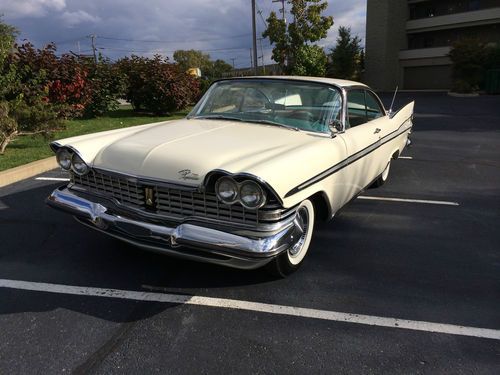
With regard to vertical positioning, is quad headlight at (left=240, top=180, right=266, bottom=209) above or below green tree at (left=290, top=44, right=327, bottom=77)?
below

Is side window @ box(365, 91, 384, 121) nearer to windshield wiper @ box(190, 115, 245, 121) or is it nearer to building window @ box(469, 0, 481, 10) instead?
windshield wiper @ box(190, 115, 245, 121)

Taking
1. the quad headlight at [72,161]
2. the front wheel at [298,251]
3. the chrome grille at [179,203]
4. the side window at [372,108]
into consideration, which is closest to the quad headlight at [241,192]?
the chrome grille at [179,203]

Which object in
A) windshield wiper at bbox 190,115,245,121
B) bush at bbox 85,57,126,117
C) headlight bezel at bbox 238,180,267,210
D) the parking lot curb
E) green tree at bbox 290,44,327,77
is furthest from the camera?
green tree at bbox 290,44,327,77

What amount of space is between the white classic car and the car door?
0.07 feet

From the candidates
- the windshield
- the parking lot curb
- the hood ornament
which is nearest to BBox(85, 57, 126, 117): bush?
the parking lot curb

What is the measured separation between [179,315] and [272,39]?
29.7 meters

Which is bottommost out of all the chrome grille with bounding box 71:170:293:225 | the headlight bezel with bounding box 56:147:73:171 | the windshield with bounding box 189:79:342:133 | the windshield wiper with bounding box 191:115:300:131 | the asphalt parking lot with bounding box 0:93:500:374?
the asphalt parking lot with bounding box 0:93:500:374

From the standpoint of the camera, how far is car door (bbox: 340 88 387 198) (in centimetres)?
387

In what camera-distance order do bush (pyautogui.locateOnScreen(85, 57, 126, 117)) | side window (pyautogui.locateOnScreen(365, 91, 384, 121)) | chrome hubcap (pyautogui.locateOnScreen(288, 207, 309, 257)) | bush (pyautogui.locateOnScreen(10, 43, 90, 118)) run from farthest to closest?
1. bush (pyautogui.locateOnScreen(85, 57, 126, 117))
2. bush (pyautogui.locateOnScreen(10, 43, 90, 118))
3. side window (pyautogui.locateOnScreen(365, 91, 384, 121))
4. chrome hubcap (pyautogui.locateOnScreen(288, 207, 309, 257))

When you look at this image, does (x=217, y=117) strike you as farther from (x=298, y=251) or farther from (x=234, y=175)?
(x=234, y=175)

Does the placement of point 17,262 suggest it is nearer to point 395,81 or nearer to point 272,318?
point 272,318

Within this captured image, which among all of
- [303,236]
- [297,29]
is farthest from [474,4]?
[303,236]

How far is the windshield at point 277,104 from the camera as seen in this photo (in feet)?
12.6

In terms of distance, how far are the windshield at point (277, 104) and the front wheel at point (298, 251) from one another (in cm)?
82
